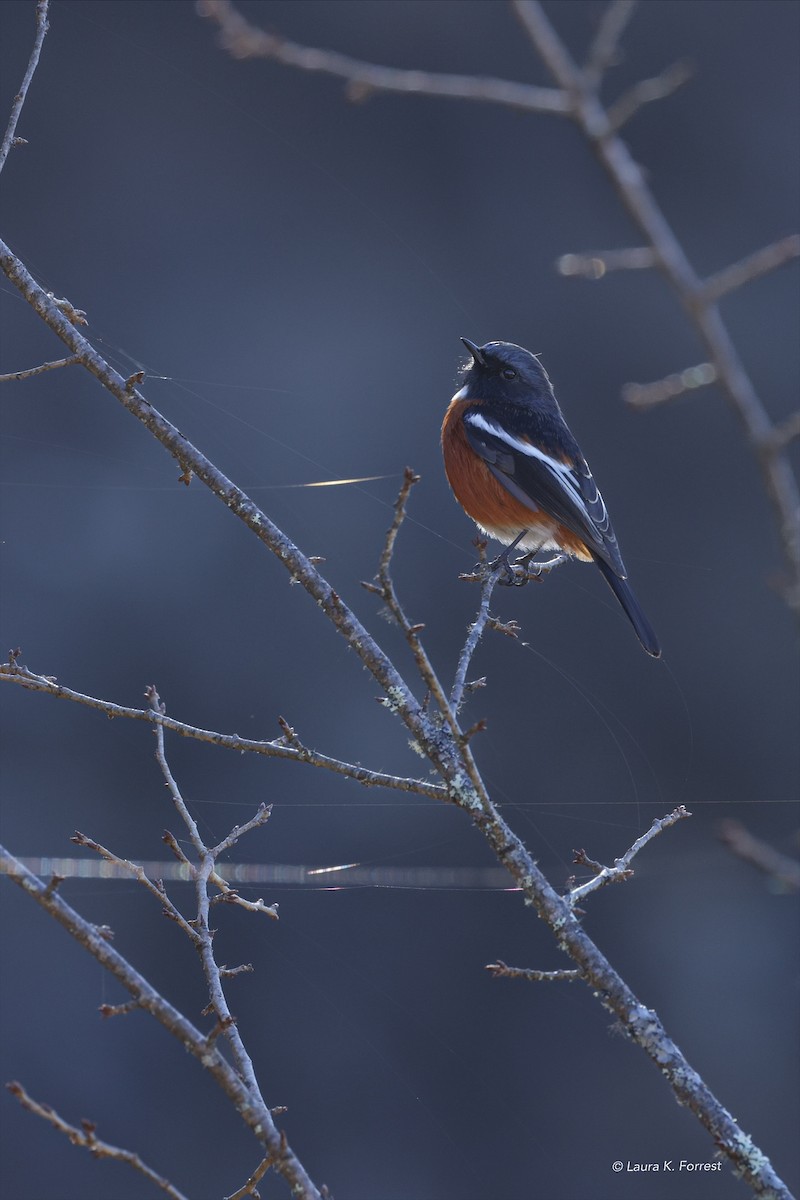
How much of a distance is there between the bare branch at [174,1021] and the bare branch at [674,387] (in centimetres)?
89

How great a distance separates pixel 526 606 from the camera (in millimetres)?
6668

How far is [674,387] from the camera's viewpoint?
2.84 ft

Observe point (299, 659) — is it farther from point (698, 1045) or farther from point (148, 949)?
point (698, 1045)

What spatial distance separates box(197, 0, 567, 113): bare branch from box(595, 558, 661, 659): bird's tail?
2.20 meters

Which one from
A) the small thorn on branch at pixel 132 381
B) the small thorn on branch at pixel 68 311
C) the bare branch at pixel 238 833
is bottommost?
the bare branch at pixel 238 833

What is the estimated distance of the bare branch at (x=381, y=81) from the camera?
0.87 metres

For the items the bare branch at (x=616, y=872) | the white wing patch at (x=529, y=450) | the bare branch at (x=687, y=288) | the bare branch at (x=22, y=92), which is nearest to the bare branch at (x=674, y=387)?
the bare branch at (x=687, y=288)

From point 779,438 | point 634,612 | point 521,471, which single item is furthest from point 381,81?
point 521,471

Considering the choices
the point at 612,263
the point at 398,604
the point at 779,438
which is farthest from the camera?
the point at 398,604

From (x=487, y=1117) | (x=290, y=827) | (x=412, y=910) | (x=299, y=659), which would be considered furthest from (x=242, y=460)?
(x=487, y=1117)

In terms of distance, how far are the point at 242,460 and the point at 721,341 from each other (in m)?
5.91

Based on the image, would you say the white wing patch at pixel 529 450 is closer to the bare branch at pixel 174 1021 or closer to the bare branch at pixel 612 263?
the bare branch at pixel 174 1021

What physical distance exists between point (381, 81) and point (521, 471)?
111 inches

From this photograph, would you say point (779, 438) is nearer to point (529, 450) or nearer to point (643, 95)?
point (643, 95)
